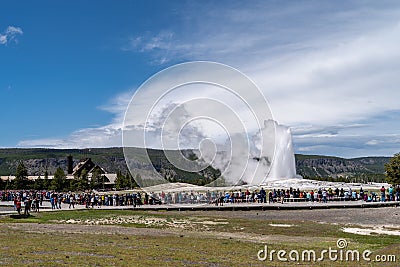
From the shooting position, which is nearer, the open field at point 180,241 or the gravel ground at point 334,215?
the open field at point 180,241

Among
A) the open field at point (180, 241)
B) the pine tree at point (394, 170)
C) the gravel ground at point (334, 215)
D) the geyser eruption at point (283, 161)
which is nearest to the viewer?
the open field at point (180, 241)

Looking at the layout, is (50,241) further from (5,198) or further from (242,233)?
(5,198)

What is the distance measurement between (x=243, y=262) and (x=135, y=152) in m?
30.0

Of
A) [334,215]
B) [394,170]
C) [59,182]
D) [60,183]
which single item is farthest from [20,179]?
[334,215]

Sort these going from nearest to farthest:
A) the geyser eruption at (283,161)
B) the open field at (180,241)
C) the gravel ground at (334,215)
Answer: the open field at (180,241) → the gravel ground at (334,215) → the geyser eruption at (283,161)

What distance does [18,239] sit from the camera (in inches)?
1056

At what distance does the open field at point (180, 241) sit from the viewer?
20094 millimetres

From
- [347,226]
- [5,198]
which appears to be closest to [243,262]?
[347,226]

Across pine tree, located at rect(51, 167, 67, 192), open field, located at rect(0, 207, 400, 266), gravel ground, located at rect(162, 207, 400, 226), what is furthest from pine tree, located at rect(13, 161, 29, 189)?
open field, located at rect(0, 207, 400, 266)

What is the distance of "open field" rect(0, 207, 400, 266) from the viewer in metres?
20.1

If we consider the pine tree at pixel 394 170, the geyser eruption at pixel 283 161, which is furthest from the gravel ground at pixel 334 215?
the geyser eruption at pixel 283 161

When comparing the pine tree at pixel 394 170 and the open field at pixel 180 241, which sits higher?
the pine tree at pixel 394 170

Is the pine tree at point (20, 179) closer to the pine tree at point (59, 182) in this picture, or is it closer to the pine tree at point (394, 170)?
the pine tree at point (59, 182)

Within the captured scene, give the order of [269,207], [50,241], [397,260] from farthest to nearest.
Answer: [269,207] → [50,241] → [397,260]
